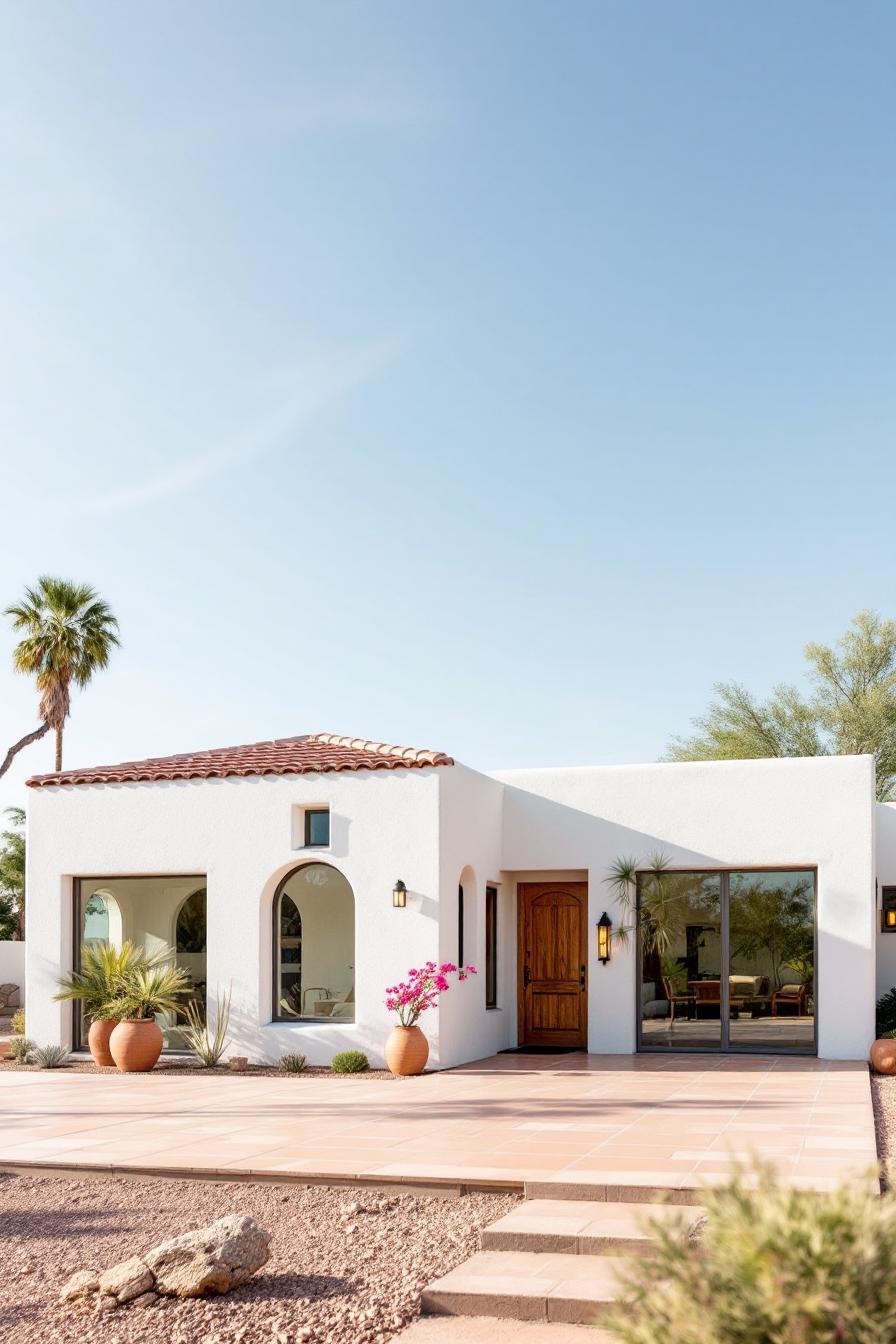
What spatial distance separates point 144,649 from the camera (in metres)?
28.4

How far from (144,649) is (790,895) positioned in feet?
54.4

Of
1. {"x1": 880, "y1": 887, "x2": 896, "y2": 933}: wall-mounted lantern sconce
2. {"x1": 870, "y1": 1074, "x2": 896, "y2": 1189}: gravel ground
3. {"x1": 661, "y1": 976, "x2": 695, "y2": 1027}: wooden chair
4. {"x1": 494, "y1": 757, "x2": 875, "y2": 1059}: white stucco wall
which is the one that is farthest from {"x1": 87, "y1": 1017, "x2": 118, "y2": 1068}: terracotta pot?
{"x1": 880, "y1": 887, "x2": 896, "y2": 933}: wall-mounted lantern sconce

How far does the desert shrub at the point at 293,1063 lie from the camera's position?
15250mm

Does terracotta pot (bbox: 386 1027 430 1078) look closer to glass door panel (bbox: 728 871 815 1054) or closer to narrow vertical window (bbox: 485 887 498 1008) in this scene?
narrow vertical window (bbox: 485 887 498 1008)

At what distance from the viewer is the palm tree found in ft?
91.6

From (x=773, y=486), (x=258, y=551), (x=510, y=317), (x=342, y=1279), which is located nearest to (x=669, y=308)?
(x=510, y=317)

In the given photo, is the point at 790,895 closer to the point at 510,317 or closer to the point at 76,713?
the point at 510,317

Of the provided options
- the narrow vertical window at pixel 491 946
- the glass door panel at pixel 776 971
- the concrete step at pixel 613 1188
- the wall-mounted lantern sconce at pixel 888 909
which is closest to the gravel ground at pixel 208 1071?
the narrow vertical window at pixel 491 946

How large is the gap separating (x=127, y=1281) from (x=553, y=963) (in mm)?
12008

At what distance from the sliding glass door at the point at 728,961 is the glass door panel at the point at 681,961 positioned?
0.04 feet

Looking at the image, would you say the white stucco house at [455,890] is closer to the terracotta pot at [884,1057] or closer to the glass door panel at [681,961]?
the glass door panel at [681,961]

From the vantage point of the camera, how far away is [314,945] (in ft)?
52.5

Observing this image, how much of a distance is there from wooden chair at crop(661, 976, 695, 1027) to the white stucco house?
1.5 inches

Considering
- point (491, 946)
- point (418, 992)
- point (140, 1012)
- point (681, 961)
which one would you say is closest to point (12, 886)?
point (140, 1012)
